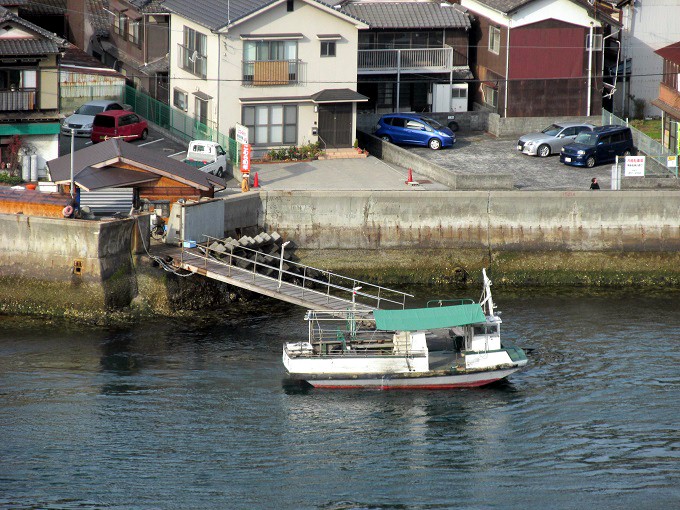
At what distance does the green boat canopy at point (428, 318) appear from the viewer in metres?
37.5

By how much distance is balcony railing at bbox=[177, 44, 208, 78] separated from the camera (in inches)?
2260

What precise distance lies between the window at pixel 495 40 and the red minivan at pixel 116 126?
62.3ft

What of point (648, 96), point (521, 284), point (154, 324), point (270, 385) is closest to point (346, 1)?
point (648, 96)

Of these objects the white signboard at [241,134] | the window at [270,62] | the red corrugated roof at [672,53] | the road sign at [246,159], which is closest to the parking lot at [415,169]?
the road sign at [246,159]

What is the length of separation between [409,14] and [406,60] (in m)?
2.59

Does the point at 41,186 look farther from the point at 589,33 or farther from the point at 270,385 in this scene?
the point at 589,33

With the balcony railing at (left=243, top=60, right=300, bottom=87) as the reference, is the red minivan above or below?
below

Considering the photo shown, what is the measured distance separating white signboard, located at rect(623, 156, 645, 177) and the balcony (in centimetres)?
1536

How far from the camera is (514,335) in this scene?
41812mm

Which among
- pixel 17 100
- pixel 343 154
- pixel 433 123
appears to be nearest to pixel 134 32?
pixel 17 100

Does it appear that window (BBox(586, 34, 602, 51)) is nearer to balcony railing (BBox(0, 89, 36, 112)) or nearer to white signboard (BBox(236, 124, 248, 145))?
white signboard (BBox(236, 124, 248, 145))

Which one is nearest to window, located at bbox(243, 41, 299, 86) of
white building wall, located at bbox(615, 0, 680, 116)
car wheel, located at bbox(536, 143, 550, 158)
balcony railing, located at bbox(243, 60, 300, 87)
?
balcony railing, located at bbox(243, 60, 300, 87)

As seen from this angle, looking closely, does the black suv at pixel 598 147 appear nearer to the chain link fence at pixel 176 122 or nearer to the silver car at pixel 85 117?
the chain link fence at pixel 176 122

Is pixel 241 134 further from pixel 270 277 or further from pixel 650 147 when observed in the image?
pixel 650 147
